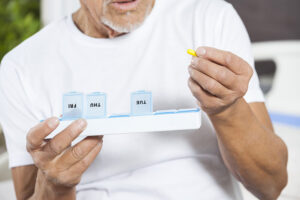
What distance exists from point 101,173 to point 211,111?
1.00ft

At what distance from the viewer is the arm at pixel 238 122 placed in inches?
20.5

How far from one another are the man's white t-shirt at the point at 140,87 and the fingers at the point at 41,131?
20 cm

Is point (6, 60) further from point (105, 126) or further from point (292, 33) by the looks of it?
point (292, 33)

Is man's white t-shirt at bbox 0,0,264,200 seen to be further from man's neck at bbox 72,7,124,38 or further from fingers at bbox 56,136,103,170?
fingers at bbox 56,136,103,170

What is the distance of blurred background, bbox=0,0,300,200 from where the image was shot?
104 cm

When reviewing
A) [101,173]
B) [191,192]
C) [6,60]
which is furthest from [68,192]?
[6,60]

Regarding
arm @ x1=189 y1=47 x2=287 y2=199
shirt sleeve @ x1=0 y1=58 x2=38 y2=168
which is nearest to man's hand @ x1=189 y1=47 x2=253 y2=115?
arm @ x1=189 y1=47 x2=287 y2=199

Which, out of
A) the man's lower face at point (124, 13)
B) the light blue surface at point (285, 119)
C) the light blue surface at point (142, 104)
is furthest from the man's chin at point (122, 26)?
the light blue surface at point (285, 119)

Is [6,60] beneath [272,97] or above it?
above

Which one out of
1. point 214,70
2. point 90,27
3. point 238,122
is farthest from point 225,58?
point 90,27

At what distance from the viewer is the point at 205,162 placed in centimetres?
77

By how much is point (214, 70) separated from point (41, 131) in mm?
253

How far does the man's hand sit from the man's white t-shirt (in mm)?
172

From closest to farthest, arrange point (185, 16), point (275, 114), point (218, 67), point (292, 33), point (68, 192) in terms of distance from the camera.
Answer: point (218, 67)
point (68, 192)
point (185, 16)
point (275, 114)
point (292, 33)
